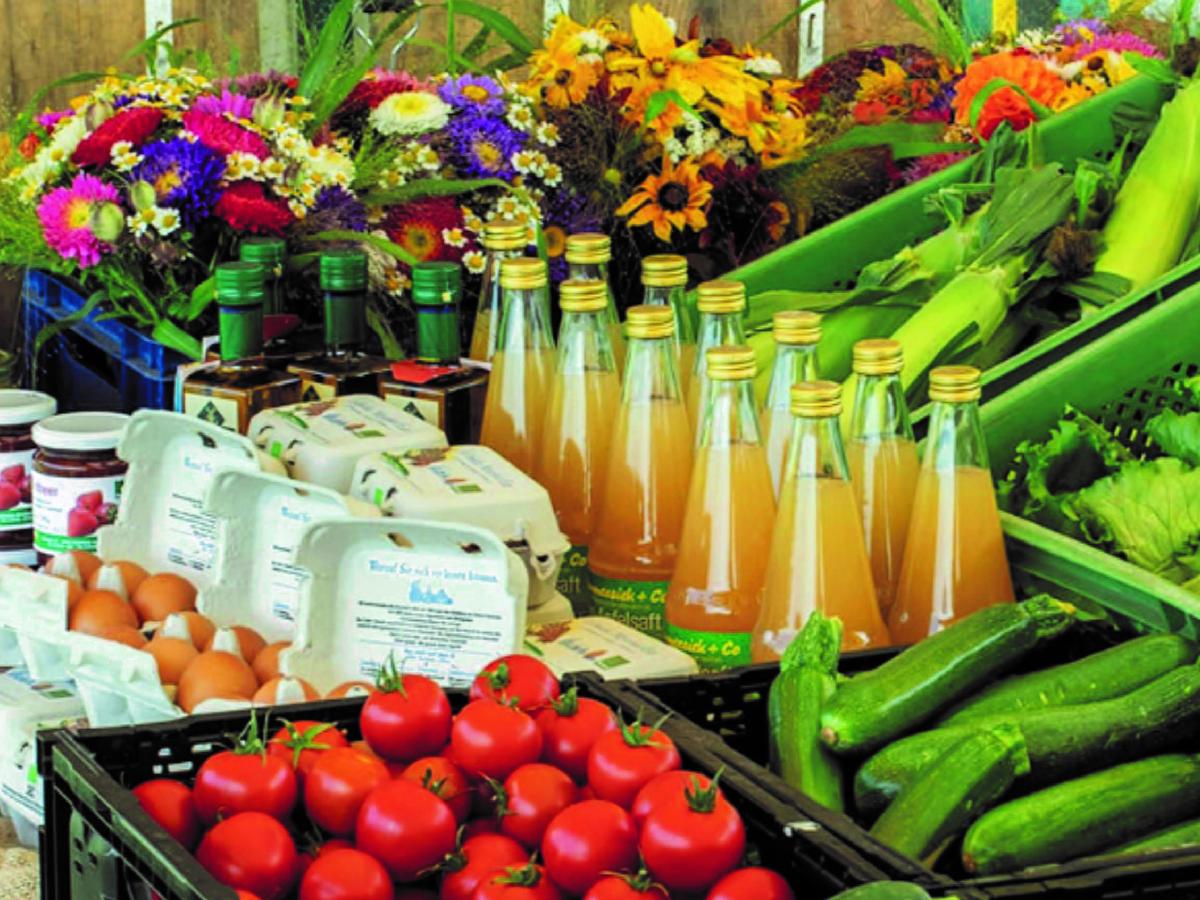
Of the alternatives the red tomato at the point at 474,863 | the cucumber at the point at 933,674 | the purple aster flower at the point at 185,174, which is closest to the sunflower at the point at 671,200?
the purple aster flower at the point at 185,174

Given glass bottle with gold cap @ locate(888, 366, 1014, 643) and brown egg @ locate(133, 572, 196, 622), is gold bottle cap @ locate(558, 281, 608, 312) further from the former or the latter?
brown egg @ locate(133, 572, 196, 622)

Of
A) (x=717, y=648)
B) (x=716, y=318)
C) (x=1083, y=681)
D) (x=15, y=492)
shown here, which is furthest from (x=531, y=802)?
(x=15, y=492)

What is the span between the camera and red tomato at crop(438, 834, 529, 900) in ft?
4.38

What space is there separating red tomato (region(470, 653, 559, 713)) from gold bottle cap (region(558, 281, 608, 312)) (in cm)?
74

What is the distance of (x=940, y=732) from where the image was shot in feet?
5.17

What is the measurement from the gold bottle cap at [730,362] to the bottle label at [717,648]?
11.4 inches

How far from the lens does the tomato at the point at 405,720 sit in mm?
1485

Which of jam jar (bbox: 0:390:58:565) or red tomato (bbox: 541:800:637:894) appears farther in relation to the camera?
jam jar (bbox: 0:390:58:565)

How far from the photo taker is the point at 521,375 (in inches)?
93.0

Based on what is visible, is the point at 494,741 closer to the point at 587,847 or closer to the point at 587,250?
the point at 587,847

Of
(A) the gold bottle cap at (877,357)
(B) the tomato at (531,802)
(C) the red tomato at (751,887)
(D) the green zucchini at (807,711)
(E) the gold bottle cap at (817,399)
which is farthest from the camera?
(A) the gold bottle cap at (877,357)

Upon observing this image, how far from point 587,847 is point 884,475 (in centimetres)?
89

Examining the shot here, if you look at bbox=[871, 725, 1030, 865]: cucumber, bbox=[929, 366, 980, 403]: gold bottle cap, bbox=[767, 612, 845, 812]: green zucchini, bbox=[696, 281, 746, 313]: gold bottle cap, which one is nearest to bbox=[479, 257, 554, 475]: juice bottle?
bbox=[696, 281, 746, 313]: gold bottle cap

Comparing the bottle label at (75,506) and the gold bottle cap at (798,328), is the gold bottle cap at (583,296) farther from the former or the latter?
the bottle label at (75,506)
